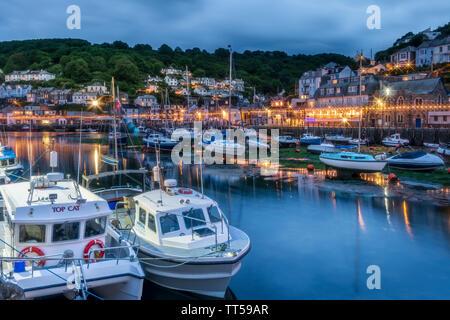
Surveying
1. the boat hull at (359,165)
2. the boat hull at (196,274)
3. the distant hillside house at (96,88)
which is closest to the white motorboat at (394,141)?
the boat hull at (359,165)

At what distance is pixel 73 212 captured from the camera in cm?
1041

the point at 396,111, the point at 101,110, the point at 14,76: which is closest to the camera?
the point at 396,111

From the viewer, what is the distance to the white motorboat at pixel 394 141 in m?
54.1

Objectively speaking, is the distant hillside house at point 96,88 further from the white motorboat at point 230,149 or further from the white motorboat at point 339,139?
the white motorboat at point 230,149

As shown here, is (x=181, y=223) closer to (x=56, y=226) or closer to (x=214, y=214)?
(x=214, y=214)

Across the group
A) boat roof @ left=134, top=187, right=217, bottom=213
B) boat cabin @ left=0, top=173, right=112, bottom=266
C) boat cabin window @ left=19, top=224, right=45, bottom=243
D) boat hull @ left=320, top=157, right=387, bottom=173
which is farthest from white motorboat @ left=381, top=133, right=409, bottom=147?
boat cabin window @ left=19, top=224, right=45, bottom=243

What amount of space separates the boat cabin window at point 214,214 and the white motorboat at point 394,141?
46.5 meters

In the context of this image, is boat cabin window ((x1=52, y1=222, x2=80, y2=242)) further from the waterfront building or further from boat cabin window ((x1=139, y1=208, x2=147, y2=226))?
the waterfront building

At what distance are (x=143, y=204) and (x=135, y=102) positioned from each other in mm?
145644

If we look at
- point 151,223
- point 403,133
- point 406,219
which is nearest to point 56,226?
point 151,223

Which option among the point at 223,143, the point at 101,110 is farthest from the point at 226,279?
the point at 101,110

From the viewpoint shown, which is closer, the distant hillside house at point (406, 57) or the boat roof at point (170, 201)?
the boat roof at point (170, 201)

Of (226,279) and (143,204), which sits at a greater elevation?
(143,204)
